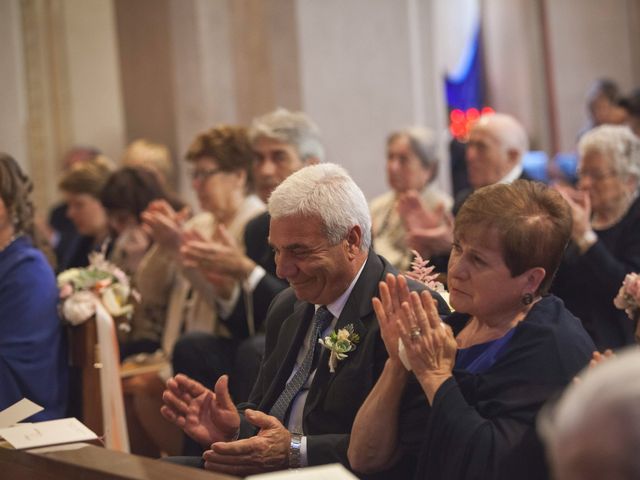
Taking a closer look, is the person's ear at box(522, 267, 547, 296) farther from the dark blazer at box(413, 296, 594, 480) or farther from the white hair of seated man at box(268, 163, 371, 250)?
the white hair of seated man at box(268, 163, 371, 250)

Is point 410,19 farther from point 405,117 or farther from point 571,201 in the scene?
point 571,201

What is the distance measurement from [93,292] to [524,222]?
8.80 ft

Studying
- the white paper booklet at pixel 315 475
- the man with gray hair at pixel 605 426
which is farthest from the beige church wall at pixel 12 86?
the man with gray hair at pixel 605 426

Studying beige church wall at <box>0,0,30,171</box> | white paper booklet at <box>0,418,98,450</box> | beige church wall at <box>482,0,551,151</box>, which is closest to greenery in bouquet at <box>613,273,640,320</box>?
white paper booklet at <box>0,418,98,450</box>

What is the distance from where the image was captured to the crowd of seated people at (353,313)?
266 centimetres

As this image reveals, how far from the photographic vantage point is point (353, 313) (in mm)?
3176

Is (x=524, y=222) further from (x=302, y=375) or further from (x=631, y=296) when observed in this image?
(x=302, y=375)

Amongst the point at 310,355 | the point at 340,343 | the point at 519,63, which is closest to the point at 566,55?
the point at 519,63

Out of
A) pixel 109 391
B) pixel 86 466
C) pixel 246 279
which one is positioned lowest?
pixel 109 391

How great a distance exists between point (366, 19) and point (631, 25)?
6146 millimetres

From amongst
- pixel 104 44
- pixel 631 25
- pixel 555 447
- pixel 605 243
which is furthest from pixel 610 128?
pixel 631 25

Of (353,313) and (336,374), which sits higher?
(353,313)

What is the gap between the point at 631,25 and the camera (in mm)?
12641

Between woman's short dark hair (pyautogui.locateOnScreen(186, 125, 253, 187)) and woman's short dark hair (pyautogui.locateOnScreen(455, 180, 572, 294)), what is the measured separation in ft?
10.2
